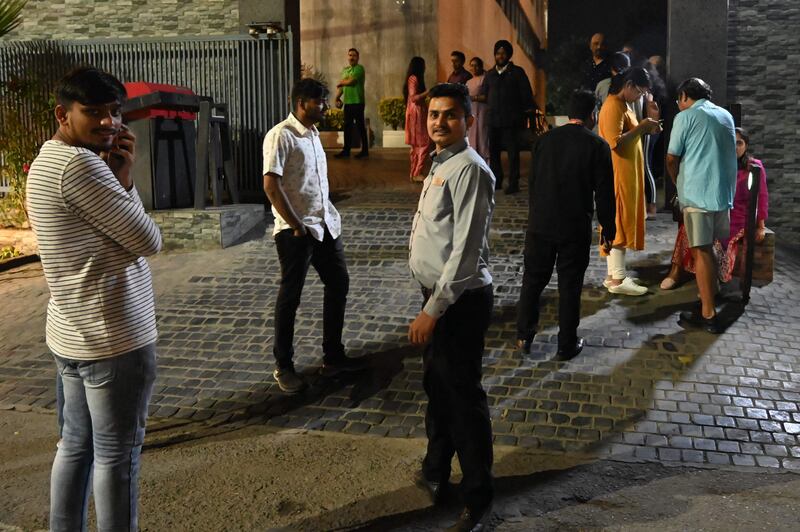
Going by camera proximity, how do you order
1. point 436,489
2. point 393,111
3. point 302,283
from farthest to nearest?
point 393,111, point 302,283, point 436,489

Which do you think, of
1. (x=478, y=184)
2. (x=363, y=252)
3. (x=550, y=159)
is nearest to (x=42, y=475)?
(x=478, y=184)

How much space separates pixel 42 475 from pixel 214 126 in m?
5.65

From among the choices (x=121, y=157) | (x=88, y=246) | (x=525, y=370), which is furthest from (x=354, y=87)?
(x=88, y=246)

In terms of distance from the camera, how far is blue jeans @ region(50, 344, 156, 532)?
2676mm

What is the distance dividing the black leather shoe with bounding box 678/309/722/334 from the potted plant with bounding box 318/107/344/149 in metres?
11.7

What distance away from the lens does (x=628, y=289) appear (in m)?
6.46

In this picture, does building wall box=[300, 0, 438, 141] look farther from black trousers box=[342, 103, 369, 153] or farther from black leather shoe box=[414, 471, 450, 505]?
black leather shoe box=[414, 471, 450, 505]

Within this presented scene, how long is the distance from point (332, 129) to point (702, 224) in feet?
40.4

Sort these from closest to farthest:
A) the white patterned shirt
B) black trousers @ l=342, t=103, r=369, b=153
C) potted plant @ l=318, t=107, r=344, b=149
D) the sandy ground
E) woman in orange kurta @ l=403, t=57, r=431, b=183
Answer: the sandy ground < the white patterned shirt < woman in orange kurta @ l=403, t=57, r=431, b=183 < black trousers @ l=342, t=103, r=369, b=153 < potted plant @ l=318, t=107, r=344, b=149

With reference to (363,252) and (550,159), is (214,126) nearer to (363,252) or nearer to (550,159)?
(363,252)

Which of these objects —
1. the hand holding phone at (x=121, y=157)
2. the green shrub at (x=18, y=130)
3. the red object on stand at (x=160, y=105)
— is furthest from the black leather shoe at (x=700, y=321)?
the green shrub at (x=18, y=130)

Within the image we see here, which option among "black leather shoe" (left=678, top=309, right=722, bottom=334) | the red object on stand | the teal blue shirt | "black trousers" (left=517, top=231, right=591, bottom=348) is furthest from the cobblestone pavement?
the red object on stand

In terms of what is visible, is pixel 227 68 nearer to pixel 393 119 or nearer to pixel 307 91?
pixel 307 91

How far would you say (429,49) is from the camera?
57.6 ft
